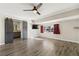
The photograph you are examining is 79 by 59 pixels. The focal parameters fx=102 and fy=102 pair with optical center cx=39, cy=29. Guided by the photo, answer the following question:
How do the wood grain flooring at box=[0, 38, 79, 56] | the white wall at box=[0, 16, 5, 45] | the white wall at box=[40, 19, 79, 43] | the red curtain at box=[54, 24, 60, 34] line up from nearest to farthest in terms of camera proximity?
the wood grain flooring at box=[0, 38, 79, 56] → the white wall at box=[0, 16, 5, 45] → the white wall at box=[40, 19, 79, 43] → the red curtain at box=[54, 24, 60, 34]

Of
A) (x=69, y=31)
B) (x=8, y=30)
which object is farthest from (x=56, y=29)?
(x=8, y=30)

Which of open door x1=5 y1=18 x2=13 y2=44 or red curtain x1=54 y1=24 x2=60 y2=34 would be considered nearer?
open door x1=5 y1=18 x2=13 y2=44

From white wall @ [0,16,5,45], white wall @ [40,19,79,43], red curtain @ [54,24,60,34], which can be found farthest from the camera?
red curtain @ [54,24,60,34]

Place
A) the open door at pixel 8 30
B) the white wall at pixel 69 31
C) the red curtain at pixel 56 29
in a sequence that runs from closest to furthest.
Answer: the open door at pixel 8 30 → the white wall at pixel 69 31 → the red curtain at pixel 56 29

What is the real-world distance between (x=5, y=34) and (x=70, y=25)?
5.57 meters

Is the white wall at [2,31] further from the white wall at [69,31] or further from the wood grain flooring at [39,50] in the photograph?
the white wall at [69,31]

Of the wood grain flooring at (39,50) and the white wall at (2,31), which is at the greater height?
the white wall at (2,31)

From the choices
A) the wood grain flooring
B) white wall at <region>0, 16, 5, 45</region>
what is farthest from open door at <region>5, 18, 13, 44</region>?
the wood grain flooring

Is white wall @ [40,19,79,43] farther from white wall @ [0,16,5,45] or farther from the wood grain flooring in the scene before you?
white wall @ [0,16,5,45]

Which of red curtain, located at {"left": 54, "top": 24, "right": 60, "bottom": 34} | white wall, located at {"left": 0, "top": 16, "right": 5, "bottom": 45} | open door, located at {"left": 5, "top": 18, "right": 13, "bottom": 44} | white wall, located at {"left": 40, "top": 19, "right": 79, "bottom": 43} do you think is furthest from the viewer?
red curtain, located at {"left": 54, "top": 24, "right": 60, "bottom": 34}

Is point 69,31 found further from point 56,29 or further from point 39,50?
point 39,50

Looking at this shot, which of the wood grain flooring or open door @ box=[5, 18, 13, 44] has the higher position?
open door @ box=[5, 18, 13, 44]

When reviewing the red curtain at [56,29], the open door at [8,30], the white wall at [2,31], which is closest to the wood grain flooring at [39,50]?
the white wall at [2,31]

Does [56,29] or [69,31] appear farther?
[56,29]
